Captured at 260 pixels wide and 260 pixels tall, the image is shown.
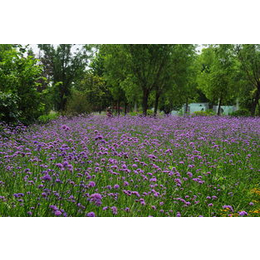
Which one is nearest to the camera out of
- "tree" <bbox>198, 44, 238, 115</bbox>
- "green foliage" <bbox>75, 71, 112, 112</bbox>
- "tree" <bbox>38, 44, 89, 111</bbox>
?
"tree" <bbox>38, 44, 89, 111</bbox>

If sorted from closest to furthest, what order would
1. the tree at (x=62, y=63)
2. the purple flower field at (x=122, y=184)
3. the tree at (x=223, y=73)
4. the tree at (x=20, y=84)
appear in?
the purple flower field at (x=122, y=184) → the tree at (x=20, y=84) → the tree at (x=62, y=63) → the tree at (x=223, y=73)

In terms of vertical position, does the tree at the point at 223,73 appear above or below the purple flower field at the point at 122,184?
above

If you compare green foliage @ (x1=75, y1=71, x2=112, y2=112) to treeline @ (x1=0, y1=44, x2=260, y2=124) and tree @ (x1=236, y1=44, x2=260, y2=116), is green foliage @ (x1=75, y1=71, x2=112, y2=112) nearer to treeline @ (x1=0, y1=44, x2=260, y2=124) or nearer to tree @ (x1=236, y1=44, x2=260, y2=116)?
treeline @ (x1=0, y1=44, x2=260, y2=124)

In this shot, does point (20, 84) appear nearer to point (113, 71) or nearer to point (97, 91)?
point (113, 71)

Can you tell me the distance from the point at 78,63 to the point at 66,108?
354 cm

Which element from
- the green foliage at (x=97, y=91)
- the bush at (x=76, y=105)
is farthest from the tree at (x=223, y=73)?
the green foliage at (x=97, y=91)

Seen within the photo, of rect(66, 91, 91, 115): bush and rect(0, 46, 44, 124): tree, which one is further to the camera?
rect(66, 91, 91, 115): bush

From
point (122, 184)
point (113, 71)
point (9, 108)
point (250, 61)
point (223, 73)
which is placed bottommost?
point (122, 184)

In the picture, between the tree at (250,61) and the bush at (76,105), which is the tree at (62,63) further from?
the tree at (250,61)

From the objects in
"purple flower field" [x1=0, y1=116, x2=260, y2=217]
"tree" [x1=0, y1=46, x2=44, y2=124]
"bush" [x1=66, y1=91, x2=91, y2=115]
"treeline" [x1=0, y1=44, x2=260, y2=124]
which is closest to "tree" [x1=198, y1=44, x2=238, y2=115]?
"treeline" [x1=0, y1=44, x2=260, y2=124]

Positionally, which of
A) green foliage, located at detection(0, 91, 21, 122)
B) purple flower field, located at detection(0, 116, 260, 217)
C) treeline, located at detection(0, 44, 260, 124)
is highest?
treeline, located at detection(0, 44, 260, 124)

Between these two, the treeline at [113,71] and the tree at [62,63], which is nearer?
the treeline at [113,71]

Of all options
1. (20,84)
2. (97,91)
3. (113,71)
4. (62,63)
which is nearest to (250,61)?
(113,71)
